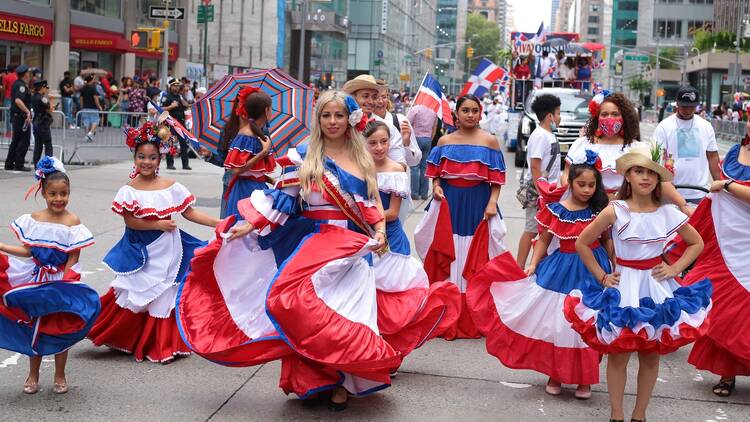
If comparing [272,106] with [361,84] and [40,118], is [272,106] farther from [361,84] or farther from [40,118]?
[40,118]

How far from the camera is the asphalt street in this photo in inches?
215

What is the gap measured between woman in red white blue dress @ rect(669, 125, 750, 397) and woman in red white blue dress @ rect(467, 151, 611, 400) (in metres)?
0.72

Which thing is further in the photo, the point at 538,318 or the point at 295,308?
the point at 538,318

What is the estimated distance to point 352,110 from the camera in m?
5.66

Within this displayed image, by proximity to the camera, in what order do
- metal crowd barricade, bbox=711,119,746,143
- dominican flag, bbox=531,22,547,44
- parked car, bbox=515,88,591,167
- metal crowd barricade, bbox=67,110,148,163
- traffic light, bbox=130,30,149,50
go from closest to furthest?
metal crowd barricade, bbox=67,110,148,163 → parked car, bbox=515,88,591,167 → traffic light, bbox=130,30,149,50 → dominican flag, bbox=531,22,547,44 → metal crowd barricade, bbox=711,119,746,143

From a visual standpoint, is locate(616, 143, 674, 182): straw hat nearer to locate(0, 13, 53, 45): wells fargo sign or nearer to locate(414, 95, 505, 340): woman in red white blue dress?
locate(414, 95, 505, 340): woman in red white blue dress

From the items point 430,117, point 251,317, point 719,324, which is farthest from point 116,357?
point 430,117

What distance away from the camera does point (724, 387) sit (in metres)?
6.12

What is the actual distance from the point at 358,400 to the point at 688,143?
4543mm

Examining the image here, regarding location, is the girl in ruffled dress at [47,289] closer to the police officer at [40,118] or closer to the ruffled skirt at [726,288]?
the ruffled skirt at [726,288]

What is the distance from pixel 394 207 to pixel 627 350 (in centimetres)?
186

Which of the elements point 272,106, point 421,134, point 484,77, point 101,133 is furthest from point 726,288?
point 101,133

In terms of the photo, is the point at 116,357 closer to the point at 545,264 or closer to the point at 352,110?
the point at 352,110

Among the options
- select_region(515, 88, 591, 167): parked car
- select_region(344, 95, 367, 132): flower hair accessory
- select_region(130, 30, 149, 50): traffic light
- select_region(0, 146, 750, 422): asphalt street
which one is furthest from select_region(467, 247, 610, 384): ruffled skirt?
select_region(130, 30, 149, 50): traffic light
